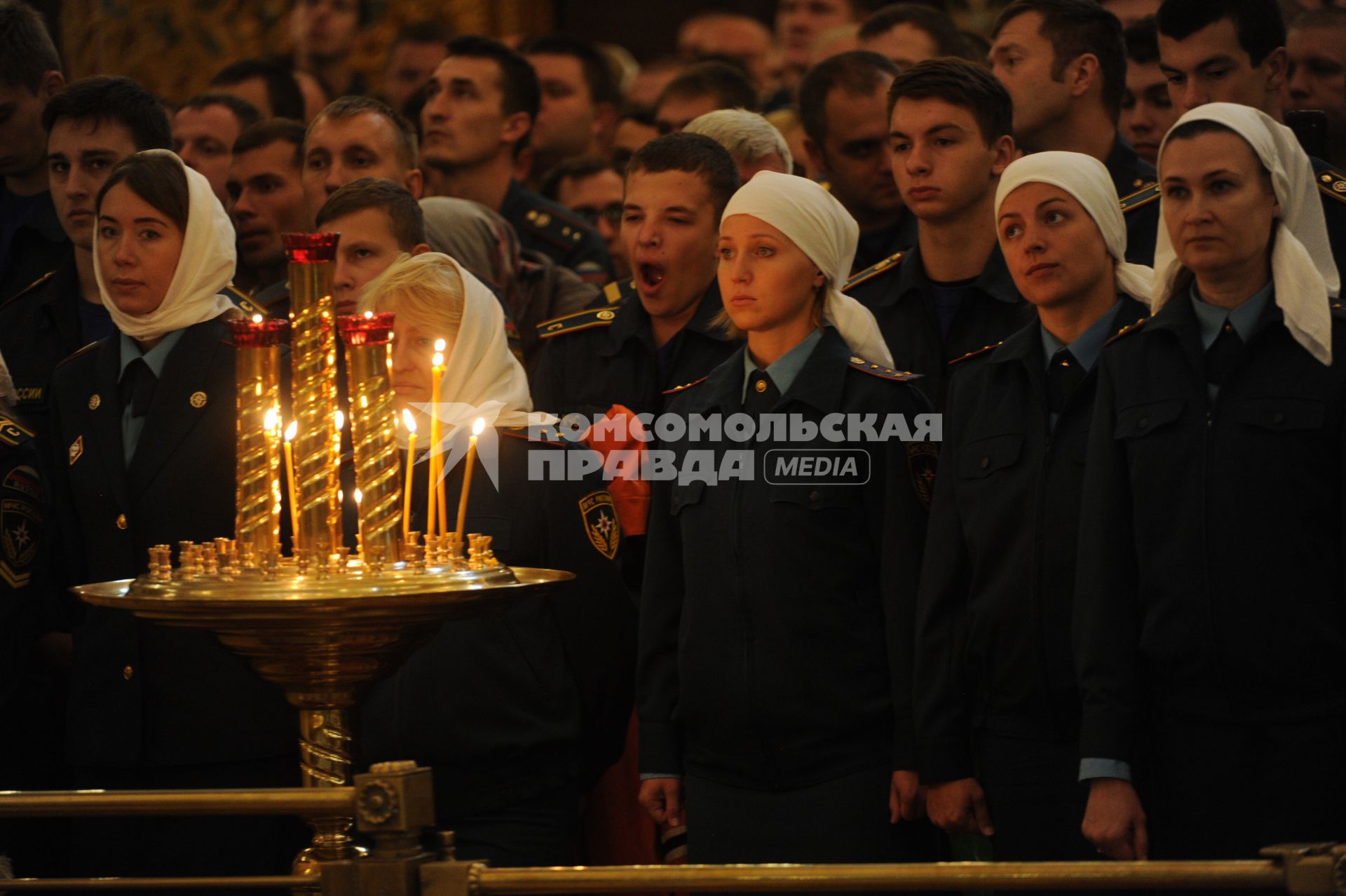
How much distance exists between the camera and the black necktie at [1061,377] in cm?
364

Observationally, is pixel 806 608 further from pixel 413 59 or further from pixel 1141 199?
pixel 413 59

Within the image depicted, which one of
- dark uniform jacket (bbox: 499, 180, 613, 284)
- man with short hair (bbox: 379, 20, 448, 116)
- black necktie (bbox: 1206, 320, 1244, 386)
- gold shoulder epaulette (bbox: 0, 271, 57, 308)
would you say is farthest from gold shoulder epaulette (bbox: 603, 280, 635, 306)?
man with short hair (bbox: 379, 20, 448, 116)

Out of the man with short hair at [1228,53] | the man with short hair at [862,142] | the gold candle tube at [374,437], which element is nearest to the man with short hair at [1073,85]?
the man with short hair at [1228,53]

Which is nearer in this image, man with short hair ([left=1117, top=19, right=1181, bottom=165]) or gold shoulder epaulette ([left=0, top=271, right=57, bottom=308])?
gold shoulder epaulette ([left=0, top=271, right=57, bottom=308])

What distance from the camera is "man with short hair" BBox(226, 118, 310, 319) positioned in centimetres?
591

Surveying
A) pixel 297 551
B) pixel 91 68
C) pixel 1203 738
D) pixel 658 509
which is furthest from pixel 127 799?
pixel 91 68

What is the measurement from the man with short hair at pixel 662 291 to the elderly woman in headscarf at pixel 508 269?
0.49 metres

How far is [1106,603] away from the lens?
3.31m

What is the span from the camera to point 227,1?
9.41 metres

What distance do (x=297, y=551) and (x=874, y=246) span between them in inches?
118

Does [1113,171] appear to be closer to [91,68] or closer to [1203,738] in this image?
[1203,738]

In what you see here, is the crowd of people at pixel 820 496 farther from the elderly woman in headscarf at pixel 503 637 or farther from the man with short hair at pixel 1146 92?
the man with short hair at pixel 1146 92

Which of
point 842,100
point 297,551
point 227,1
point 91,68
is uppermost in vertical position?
point 227,1

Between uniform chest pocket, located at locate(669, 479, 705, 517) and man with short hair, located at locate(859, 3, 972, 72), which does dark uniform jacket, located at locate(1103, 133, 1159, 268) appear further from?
man with short hair, located at locate(859, 3, 972, 72)
